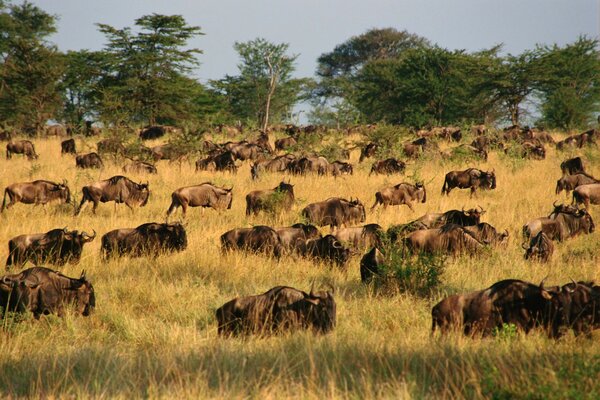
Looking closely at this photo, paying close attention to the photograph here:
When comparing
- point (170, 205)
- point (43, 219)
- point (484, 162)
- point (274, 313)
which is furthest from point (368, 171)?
point (274, 313)

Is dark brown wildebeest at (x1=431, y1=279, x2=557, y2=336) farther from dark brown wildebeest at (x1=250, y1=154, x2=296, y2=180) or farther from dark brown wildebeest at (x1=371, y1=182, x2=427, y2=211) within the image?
dark brown wildebeest at (x1=250, y1=154, x2=296, y2=180)

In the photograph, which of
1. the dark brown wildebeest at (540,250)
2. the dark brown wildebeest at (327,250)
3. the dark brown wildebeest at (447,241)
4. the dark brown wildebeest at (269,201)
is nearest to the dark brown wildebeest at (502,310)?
the dark brown wildebeest at (327,250)

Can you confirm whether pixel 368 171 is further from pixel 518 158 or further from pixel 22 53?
pixel 22 53

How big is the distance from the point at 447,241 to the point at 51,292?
5.00 metres

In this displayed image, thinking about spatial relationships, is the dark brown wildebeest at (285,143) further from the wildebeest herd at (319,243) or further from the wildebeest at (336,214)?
the wildebeest at (336,214)

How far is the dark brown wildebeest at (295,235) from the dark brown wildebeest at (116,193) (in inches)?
189

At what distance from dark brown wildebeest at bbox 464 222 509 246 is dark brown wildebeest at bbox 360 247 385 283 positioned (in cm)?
203

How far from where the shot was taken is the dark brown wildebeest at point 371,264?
720 cm

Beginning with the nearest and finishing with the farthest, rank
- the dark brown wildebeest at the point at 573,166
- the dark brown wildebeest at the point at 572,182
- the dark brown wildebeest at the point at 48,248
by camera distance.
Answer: the dark brown wildebeest at the point at 48,248 → the dark brown wildebeest at the point at 572,182 → the dark brown wildebeest at the point at 573,166

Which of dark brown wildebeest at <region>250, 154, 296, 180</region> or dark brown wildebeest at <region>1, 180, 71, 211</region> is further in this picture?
dark brown wildebeest at <region>250, 154, 296, 180</region>

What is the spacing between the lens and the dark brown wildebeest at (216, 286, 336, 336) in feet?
17.6

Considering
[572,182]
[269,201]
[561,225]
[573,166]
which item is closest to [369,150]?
[573,166]

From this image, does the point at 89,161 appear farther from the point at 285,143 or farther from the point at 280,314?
the point at 280,314

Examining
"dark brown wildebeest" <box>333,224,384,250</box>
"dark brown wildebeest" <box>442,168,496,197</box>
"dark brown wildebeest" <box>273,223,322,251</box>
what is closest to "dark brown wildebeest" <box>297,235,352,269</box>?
"dark brown wildebeest" <box>273,223,322,251</box>
